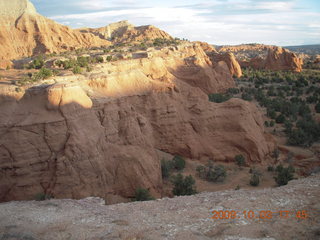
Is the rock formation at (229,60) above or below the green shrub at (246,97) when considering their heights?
above

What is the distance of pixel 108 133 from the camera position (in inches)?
535

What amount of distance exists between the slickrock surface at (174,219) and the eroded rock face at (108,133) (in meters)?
2.29

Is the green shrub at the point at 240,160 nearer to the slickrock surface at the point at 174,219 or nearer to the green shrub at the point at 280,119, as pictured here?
the slickrock surface at the point at 174,219

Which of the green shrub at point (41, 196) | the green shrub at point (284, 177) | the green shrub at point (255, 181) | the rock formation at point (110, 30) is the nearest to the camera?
the green shrub at point (41, 196)

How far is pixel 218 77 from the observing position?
38.7m

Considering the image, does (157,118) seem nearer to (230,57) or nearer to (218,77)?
(218,77)

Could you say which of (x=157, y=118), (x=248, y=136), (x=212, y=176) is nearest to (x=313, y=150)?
(x=248, y=136)

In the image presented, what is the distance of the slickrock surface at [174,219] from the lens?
6543mm

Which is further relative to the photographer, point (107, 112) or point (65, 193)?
point (107, 112)

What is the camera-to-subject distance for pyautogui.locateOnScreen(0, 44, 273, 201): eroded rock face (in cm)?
1137

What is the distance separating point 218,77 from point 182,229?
1321 inches
